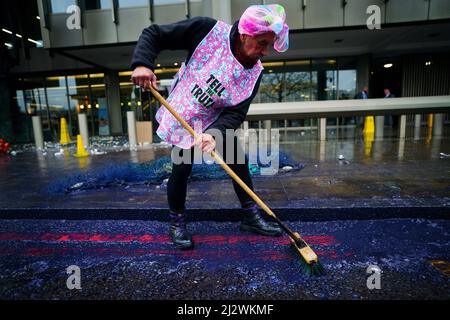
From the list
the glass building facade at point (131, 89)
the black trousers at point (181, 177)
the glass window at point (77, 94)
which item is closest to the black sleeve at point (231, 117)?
the black trousers at point (181, 177)

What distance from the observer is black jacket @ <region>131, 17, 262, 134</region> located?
5.65 feet

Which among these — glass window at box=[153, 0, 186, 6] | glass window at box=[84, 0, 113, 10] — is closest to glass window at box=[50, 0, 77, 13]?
glass window at box=[84, 0, 113, 10]

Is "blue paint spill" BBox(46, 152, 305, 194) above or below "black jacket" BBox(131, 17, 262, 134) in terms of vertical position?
below

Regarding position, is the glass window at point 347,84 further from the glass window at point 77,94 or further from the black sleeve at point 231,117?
the black sleeve at point 231,117

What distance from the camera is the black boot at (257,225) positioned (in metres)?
2.02

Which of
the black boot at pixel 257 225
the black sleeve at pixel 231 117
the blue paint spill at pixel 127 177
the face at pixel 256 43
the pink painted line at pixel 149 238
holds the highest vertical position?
the face at pixel 256 43

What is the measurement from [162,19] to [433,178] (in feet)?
32.7

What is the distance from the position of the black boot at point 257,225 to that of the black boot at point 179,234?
1.53 feet

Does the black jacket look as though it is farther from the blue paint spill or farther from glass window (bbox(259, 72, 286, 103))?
glass window (bbox(259, 72, 286, 103))

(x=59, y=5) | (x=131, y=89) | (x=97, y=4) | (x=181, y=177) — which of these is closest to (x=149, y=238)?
(x=181, y=177)

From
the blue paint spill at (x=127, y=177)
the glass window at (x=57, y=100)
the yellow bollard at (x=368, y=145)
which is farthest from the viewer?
the glass window at (x=57, y=100)

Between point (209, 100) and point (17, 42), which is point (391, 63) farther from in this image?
point (17, 42)

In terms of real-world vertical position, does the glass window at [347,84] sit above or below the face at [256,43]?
above

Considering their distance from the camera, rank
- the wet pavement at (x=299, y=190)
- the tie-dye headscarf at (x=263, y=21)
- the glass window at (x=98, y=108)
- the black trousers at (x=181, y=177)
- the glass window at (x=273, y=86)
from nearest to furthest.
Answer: the tie-dye headscarf at (x=263, y=21) < the black trousers at (x=181, y=177) < the wet pavement at (x=299, y=190) < the glass window at (x=273, y=86) < the glass window at (x=98, y=108)
